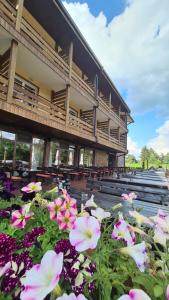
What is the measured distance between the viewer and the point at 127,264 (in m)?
0.95

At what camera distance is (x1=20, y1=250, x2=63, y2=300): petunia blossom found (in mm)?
607

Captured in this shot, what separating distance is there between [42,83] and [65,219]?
12212mm

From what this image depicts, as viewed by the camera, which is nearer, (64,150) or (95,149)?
(64,150)

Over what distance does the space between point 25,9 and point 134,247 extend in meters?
12.6

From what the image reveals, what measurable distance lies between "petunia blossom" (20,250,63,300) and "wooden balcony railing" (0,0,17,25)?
341 inches

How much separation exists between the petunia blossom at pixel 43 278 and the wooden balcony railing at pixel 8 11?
28.4 ft

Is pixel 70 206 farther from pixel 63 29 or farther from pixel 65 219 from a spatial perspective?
pixel 63 29

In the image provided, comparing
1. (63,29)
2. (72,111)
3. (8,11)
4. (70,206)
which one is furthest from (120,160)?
(70,206)

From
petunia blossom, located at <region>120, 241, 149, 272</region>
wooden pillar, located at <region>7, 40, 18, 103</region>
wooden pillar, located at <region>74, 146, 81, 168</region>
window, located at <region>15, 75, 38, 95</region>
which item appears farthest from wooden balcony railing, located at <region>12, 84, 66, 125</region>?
petunia blossom, located at <region>120, 241, 149, 272</region>

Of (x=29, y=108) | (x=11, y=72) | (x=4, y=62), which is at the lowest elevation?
(x=29, y=108)

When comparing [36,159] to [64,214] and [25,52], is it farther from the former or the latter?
[64,214]

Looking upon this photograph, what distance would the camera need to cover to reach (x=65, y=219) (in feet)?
3.72

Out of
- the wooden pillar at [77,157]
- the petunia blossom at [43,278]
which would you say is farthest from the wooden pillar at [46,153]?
the petunia blossom at [43,278]

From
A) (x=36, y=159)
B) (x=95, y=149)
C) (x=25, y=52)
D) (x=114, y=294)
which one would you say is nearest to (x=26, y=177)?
(x=36, y=159)
